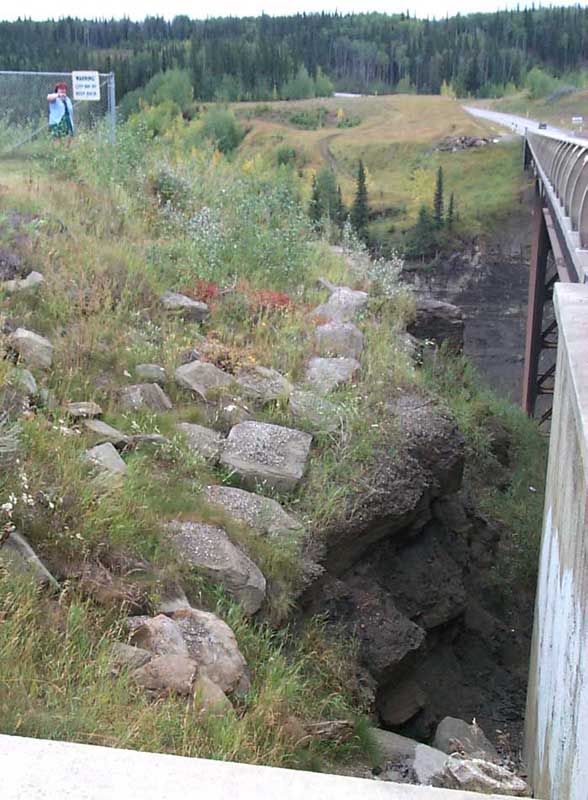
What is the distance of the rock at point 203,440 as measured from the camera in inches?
216

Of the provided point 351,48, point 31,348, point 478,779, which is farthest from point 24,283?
point 351,48

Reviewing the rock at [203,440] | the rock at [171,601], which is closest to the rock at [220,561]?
the rock at [171,601]

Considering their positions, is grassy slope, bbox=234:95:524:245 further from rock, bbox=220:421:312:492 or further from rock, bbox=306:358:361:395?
rock, bbox=220:421:312:492

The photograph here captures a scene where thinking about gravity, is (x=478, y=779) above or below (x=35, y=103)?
below

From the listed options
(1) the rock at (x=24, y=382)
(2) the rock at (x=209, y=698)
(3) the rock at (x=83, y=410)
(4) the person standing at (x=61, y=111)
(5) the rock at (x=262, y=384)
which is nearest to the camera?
(2) the rock at (x=209, y=698)

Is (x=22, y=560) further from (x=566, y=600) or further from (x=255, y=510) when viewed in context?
(x=566, y=600)

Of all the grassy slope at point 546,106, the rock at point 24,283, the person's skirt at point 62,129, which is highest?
the person's skirt at point 62,129

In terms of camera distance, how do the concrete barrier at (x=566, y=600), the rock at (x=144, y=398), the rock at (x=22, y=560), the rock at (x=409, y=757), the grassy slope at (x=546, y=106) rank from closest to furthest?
the concrete barrier at (x=566, y=600) → the rock at (x=22, y=560) → the rock at (x=409, y=757) → the rock at (x=144, y=398) → the grassy slope at (x=546, y=106)

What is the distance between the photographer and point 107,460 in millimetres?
4746

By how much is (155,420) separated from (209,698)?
252cm

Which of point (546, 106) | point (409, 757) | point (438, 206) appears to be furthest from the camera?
point (546, 106)

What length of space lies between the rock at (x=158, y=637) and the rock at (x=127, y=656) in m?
0.08

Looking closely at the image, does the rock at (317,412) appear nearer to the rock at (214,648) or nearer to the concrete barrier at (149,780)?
the rock at (214,648)

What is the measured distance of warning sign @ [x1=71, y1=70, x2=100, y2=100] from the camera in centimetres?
1127
